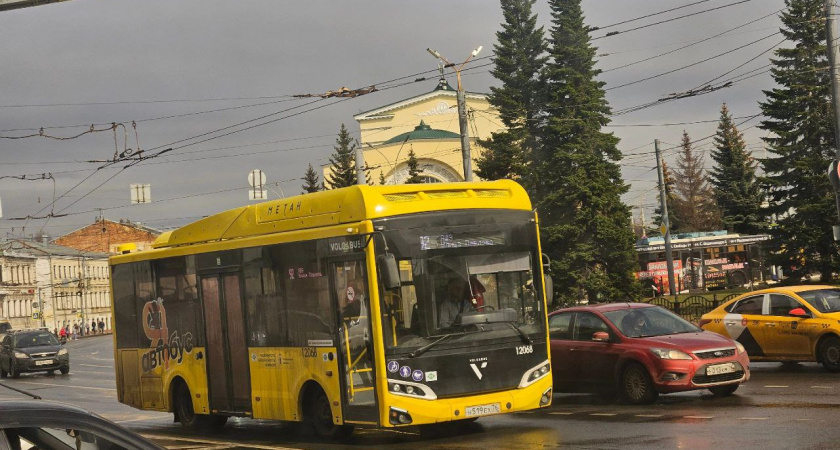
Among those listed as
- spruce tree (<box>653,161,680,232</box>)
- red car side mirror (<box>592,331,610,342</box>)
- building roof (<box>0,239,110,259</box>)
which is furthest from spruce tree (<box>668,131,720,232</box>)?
red car side mirror (<box>592,331,610,342</box>)

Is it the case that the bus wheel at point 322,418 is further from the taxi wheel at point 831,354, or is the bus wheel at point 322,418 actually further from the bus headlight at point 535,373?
the taxi wheel at point 831,354

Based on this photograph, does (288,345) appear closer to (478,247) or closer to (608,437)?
(478,247)

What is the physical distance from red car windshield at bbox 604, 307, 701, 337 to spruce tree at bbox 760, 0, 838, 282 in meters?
32.9

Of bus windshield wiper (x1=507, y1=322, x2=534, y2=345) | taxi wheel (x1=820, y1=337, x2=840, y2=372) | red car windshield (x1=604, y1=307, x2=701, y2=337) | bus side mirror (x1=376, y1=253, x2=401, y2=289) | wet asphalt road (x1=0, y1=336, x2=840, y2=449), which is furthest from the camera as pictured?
taxi wheel (x1=820, y1=337, x2=840, y2=372)

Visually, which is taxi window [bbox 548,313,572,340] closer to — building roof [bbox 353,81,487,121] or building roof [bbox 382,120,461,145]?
building roof [bbox 382,120,461,145]

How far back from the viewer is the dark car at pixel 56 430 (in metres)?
4.17

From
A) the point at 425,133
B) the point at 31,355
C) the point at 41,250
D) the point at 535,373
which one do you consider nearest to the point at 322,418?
the point at 535,373

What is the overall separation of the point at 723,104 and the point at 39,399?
91416 mm

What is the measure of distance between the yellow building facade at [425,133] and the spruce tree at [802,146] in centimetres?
3785

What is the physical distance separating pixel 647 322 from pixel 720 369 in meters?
1.49

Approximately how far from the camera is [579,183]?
52875 mm

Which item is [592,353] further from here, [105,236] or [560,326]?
[105,236]

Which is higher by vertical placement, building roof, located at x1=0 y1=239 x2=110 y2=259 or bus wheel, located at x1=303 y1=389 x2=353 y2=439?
building roof, located at x1=0 y1=239 x2=110 y2=259

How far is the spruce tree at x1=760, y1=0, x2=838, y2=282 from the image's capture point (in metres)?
47.7
